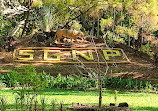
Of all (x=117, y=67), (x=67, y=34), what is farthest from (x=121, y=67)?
(x=67, y=34)

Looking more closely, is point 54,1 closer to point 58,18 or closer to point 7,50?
point 58,18

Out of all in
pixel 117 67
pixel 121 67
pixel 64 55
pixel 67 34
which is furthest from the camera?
pixel 67 34

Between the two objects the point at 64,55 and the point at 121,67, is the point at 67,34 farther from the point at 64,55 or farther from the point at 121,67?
the point at 121,67

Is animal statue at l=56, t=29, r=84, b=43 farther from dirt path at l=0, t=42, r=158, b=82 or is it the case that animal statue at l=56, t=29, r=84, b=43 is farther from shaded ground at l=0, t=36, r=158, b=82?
dirt path at l=0, t=42, r=158, b=82

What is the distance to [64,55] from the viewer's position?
45.6 feet

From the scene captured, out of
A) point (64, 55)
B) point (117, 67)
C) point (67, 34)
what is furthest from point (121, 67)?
point (67, 34)

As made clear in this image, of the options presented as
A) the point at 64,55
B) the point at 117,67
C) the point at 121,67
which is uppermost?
the point at 64,55

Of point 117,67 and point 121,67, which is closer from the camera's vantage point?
point 117,67

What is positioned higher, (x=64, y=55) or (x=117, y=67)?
(x=64, y=55)

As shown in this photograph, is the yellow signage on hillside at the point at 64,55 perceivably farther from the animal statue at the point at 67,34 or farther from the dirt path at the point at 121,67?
the animal statue at the point at 67,34

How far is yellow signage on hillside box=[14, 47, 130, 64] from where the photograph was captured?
13391mm

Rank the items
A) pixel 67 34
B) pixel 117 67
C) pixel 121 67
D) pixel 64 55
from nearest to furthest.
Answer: pixel 117 67 < pixel 121 67 < pixel 64 55 < pixel 67 34

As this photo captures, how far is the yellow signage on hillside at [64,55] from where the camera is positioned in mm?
13391

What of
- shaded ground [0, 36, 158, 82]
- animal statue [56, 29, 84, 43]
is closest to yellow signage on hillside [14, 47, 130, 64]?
shaded ground [0, 36, 158, 82]
